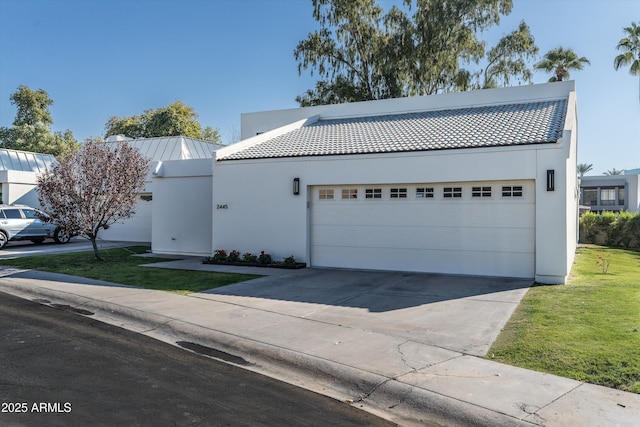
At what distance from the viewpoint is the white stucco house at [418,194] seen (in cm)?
1156

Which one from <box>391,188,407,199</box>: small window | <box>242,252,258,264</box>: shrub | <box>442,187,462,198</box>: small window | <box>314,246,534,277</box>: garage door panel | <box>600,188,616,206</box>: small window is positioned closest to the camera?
<box>314,246,534,277</box>: garage door panel

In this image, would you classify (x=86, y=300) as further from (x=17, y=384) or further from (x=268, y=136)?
(x=268, y=136)

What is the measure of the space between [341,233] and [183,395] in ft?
31.1

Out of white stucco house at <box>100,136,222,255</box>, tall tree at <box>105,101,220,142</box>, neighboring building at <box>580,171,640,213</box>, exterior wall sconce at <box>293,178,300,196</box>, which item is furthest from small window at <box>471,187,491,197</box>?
neighboring building at <box>580,171,640,213</box>

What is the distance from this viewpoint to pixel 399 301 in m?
9.53

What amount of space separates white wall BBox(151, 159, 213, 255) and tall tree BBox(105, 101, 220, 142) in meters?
26.7

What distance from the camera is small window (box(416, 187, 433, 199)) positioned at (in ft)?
42.5

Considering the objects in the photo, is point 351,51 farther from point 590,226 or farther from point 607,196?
point 607,196

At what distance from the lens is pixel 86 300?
9.70 meters

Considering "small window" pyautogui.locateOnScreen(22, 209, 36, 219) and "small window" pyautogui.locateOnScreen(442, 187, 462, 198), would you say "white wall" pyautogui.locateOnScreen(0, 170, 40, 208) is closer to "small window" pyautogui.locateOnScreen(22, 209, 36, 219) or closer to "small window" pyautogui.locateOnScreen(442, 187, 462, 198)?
"small window" pyautogui.locateOnScreen(22, 209, 36, 219)

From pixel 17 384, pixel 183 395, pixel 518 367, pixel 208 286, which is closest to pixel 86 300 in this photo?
pixel 208 286

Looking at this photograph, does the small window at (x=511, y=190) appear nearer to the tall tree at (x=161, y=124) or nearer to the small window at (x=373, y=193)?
the small window at (x=373, y=193)

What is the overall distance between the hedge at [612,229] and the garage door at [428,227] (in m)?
16.2

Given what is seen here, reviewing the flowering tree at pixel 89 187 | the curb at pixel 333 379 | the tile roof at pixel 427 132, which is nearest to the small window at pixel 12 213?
the flowering tree at pixel 89 187
